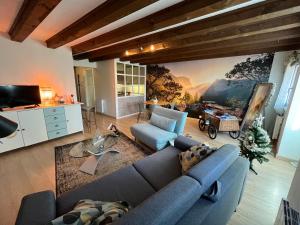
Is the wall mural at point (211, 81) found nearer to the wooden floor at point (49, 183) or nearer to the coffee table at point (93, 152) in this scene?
the wooden floor at point (49, 183)

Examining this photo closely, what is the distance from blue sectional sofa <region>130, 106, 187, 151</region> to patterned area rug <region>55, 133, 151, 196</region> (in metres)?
0.35

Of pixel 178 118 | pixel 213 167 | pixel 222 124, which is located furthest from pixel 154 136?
pixel 222 124

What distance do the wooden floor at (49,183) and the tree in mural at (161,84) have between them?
3.86 m

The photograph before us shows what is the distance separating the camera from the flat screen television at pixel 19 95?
2838 mm

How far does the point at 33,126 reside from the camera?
308 cm

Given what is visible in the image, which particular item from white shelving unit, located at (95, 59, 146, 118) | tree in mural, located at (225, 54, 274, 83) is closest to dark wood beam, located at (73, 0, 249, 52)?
white shelving unit, located at (95, 59, 146, 118)

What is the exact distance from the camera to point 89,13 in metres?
1.95

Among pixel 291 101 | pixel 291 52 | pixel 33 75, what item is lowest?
pixel 291 101

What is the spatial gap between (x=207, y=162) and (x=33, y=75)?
417 centimetres

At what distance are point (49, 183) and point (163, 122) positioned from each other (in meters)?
2.20

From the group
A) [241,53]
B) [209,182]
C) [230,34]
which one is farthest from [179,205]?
[241,53]

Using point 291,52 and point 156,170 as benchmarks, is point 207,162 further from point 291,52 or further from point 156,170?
point 291,52

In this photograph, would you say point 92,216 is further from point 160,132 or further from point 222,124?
point 222,124

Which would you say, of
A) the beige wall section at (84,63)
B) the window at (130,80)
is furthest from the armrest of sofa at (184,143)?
the beige wall section at (84,63)
